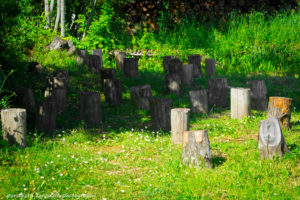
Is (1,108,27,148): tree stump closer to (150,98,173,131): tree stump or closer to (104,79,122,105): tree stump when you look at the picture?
(150,98,173,131): tree stump

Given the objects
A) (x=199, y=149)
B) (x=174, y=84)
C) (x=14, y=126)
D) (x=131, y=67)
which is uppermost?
(x=131, y=67)

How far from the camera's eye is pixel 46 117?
626cm

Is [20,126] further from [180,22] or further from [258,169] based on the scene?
[180,22]

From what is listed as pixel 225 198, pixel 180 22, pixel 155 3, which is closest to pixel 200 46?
pixel 180 22

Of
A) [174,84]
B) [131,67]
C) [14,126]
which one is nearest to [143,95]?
[174,84]

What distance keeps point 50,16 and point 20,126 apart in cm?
791

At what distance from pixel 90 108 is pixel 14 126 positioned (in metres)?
1.65

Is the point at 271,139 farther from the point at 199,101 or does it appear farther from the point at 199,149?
the point at 199,101

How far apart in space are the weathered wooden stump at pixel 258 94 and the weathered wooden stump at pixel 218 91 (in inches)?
19.7

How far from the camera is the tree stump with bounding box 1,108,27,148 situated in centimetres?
534

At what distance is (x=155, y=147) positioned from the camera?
563 centimetres

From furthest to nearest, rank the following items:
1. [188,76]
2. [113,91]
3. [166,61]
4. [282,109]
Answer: [166,61], [188,76], [113,91], [282,109]

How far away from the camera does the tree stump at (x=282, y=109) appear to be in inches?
232

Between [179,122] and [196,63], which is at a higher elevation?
[196,63]
